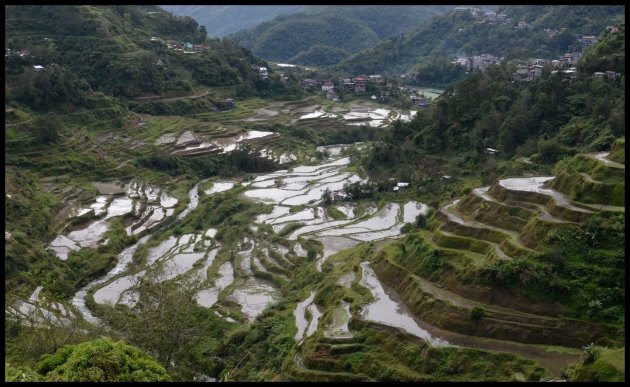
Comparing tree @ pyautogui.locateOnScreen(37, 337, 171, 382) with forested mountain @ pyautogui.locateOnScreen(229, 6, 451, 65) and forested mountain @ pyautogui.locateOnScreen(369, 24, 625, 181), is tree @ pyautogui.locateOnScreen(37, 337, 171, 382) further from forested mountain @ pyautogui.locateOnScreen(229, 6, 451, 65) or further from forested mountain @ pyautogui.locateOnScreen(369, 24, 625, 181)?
forested mountain @ pyautogui.locateOnScreen(229, 6, 451, 65)

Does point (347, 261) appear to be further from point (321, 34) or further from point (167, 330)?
point (321, 34)

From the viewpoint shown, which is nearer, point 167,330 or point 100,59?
point 167,330

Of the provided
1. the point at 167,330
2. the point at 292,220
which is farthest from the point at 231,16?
the point at 167,330

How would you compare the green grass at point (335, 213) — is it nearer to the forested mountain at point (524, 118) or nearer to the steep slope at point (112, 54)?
the forested mountain at point (524, 118)

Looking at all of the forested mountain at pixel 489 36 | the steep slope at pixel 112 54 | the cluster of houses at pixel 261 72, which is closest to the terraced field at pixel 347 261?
the steep slope at pixel 112 54

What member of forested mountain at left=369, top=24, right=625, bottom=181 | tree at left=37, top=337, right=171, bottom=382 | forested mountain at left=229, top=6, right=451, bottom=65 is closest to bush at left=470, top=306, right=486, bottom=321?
tree at left=37, top=337, right=171, bottom=382

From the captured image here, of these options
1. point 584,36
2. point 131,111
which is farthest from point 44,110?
point 584,36
